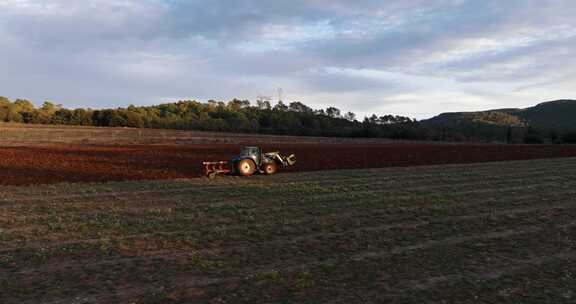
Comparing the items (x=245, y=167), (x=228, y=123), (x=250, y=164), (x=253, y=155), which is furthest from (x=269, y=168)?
(x=228, y=123)

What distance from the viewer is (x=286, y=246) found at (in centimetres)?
920

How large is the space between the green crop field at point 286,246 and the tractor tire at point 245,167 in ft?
14.2

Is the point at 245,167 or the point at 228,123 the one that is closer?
the point at 245,167

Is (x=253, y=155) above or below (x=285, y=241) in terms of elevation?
above

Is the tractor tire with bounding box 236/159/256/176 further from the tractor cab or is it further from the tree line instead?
the tree line

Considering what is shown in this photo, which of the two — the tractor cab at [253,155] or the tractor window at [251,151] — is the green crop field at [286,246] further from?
the tractor window at [251,151]

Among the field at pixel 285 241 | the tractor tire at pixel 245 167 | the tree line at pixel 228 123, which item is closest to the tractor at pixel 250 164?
the tractor tire at pixel 245 167

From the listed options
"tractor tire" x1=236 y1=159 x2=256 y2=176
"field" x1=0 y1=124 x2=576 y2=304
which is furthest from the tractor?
"field" x1=0 y1=124 x2=576 y2=304

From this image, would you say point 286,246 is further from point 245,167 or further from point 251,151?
point 251,151

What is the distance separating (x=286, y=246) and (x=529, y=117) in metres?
155

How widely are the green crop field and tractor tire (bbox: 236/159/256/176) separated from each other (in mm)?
4340

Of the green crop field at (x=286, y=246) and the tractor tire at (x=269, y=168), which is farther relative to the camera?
the tractor tire at (x=269, y=168)

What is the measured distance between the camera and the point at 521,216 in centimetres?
1243

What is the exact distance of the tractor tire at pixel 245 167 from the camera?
2119cm
